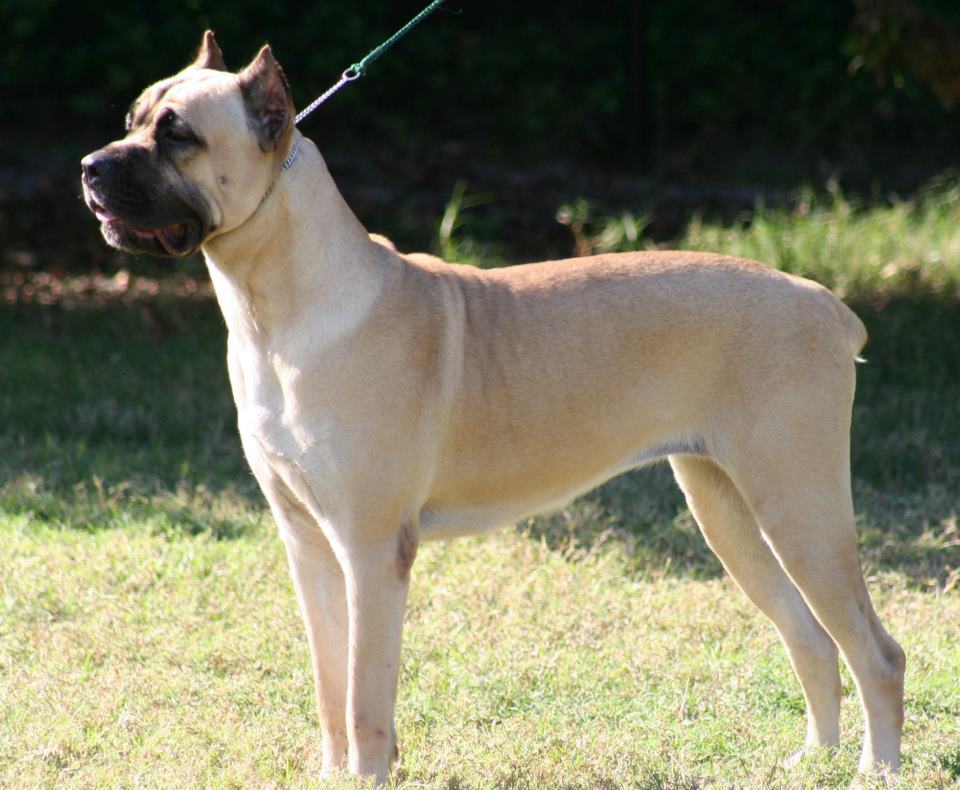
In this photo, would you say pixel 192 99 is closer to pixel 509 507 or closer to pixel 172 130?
pixel 172 130

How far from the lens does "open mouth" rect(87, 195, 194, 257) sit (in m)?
3.37

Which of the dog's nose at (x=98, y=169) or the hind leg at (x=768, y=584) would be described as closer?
the dog's nose at (x=98, y=169)

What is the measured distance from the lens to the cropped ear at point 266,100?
3410 millimetres

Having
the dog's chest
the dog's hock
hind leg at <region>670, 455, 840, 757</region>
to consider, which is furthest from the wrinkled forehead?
hind leg at <region>670, 455, 840, 757</region>

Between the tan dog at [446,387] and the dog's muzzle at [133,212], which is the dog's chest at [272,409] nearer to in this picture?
the tan dog at [446,387]

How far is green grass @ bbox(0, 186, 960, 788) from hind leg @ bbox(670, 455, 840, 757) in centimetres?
14

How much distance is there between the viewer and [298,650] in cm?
464

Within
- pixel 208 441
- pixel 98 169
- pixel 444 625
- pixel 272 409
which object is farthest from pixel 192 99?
pixel 208 441

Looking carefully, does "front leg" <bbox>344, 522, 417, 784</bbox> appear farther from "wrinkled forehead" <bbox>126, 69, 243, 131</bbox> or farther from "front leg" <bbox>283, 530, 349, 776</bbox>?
"wrinkled forehead" <bbox>126, 69, 243, 131</bbox>

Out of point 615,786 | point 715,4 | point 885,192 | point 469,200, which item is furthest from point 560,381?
point 715,4

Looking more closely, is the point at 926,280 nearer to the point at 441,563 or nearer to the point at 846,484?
the point at 441,563

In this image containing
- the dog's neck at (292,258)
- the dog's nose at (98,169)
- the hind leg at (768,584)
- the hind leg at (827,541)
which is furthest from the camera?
the hind leg at (768,584)

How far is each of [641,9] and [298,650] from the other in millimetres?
7599

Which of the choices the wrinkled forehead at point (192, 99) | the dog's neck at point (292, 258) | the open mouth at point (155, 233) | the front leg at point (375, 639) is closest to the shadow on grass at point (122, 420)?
the front leg at point (375, 639)
